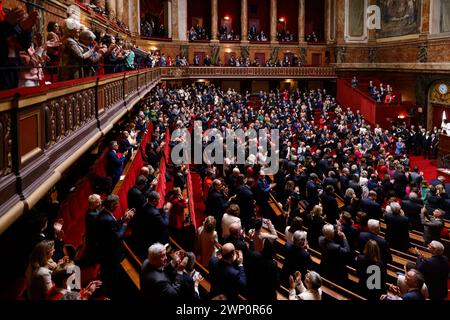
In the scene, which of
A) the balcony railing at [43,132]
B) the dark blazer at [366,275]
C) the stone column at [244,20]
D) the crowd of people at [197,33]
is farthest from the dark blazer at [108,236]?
the stone column at [244,20]

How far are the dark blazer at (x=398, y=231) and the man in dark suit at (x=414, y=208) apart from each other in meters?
1.18

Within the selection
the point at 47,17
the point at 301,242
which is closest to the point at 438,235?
the point at 301,242

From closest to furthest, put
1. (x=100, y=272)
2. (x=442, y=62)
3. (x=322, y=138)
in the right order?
(x=100, y=272) → (x=322, y=138) → (x=442, y=62)

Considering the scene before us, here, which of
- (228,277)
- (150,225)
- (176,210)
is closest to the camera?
(228,277)

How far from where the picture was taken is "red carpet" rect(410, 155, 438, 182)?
14.4m

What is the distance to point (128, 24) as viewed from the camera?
826 inches

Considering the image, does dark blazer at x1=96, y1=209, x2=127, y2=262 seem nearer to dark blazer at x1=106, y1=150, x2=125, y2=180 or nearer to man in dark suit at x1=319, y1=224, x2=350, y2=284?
man in dark suit at x1=319, y1=224, x2=350, y2=284

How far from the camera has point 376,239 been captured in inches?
208

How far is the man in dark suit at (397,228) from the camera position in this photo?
21.0 feet

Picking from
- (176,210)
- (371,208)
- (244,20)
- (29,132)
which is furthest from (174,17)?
(29,132)

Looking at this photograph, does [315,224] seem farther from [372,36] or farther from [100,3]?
[372,36]

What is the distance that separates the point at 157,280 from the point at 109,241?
852mm

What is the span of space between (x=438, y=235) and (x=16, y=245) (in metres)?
5.49

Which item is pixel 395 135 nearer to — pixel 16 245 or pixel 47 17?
pixel 47 17
